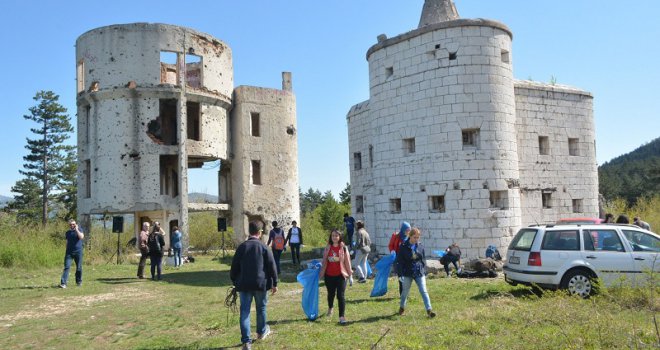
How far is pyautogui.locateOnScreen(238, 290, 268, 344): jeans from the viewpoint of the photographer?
6.49 m

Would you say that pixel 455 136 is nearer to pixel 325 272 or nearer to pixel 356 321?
pixel 325 272

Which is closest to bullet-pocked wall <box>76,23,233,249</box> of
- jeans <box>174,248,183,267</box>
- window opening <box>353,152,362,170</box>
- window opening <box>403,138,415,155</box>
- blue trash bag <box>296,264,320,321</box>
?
jeans <box>174,248,183,267</box>

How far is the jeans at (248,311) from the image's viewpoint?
6492 mm

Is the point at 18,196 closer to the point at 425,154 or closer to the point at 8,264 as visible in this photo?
the point at 8,264

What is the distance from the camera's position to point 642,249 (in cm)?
900

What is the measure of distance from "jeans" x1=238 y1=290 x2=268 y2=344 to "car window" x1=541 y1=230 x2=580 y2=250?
5.39 meters

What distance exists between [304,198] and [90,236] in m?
61.3

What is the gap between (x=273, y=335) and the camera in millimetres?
7340

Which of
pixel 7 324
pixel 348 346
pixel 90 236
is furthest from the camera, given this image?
pixel 90 236

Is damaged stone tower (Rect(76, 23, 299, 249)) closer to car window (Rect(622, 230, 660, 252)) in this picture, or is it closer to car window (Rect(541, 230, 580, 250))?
car window (Rect(541, 230, 580, 250))

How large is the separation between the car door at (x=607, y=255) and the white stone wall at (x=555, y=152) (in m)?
7.61

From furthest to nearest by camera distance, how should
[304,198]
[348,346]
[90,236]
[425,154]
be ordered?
[304,198] < [90,236] < [425,154] < [348,346]

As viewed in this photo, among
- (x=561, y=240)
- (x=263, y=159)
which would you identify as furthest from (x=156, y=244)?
(x=263, y=159)

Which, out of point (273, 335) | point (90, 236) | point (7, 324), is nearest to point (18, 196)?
point (90, 236)
